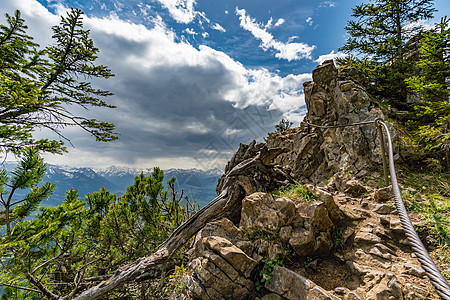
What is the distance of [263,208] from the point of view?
Result: 4.25 meters

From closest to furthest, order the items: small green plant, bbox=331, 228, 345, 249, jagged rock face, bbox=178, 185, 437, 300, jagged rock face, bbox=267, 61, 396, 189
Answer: jagged rock face, bbox=178, 185, 437, 300
small green plant, bbox=331, 228, 345, 249
jagged rock face, bbox=267, 61, 396, 189

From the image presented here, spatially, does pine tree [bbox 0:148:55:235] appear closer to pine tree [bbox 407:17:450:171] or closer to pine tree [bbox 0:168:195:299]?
pine tree [bbox 0:168:195:299]

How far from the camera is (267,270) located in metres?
3.45

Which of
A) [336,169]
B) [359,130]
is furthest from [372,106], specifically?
[336,169]

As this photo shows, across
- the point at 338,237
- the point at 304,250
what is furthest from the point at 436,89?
the point at 304,250

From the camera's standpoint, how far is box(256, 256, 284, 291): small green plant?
3311 millimetres

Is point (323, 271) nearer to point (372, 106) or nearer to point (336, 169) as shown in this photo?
point (336, 169)

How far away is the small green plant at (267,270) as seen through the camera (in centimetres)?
331

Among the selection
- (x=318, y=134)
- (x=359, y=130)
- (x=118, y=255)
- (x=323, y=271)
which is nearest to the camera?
(x=323, y=271)

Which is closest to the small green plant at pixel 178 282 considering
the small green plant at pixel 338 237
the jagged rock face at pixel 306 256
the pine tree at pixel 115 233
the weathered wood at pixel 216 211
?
the jagged rock face at pixel 306 256

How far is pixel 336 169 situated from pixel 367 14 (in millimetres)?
10901

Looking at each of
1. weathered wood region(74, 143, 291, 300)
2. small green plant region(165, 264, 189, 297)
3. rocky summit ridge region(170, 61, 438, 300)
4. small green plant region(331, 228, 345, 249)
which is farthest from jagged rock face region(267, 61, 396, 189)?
small green plant region(165, 264, 189, 297)

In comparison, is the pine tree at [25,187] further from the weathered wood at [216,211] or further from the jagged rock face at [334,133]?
the jagged rock face at [334,133]

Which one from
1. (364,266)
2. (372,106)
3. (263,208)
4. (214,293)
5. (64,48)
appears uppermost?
(64,48)
